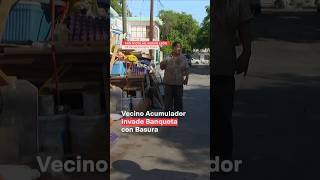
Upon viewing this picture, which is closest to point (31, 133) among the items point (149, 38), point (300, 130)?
point (149, 38)

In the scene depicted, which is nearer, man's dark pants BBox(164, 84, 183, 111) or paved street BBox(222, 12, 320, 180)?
paved street BBox(222, 12, 320, 180)

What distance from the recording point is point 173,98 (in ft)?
10.7

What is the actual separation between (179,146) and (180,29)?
643 millimetres

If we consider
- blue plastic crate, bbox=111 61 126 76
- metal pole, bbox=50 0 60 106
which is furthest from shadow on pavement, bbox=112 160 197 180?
metal pole, bbox=50 0 60 106

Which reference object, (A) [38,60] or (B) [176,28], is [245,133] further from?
(A) [38,60]

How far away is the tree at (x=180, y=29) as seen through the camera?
319 cm

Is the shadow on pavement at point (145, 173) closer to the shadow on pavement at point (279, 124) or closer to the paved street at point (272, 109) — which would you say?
the paved street at point (272, 109)

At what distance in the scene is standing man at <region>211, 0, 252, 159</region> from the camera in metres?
3.10

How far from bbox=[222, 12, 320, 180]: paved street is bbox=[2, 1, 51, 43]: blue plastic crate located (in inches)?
40.3

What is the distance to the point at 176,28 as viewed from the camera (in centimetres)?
323

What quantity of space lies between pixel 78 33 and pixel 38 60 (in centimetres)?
25

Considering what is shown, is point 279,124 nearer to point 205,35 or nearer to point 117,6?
point 205,35
